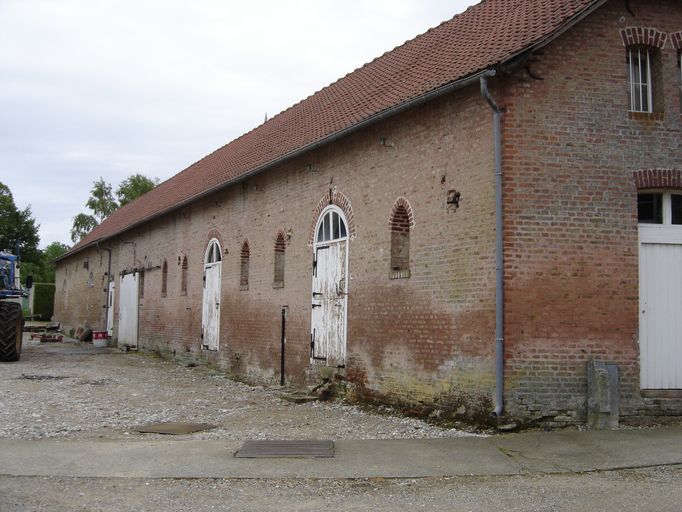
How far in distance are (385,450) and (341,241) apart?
5.33m

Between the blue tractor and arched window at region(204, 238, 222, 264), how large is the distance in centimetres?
511

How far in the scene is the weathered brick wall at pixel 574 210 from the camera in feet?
29.8

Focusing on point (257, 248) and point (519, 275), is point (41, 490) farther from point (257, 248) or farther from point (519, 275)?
point (257, 248)

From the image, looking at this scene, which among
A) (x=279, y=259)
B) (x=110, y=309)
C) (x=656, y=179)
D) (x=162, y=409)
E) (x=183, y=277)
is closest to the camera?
(x=656, y=179)

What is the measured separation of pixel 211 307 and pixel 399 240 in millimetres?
8517

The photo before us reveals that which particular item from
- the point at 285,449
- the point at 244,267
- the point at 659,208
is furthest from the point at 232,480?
the point at 244,267

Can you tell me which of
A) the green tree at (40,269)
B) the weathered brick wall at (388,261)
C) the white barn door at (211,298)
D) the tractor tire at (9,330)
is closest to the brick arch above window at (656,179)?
the weathered brick wall at (388,261)

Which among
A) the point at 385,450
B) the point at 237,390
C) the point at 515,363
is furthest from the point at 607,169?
the point at 237,390

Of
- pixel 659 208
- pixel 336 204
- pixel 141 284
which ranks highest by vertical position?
pixel 336 204

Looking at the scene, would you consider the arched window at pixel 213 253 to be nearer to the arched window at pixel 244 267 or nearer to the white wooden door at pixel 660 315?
the arched window at pixel 244 267

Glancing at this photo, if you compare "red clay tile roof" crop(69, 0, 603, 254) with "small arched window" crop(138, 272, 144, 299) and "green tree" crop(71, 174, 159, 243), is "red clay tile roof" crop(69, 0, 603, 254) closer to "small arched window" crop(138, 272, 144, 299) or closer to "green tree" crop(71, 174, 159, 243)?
"small arched window" crop(138, 272, 144, 299)

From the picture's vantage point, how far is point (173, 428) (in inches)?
387

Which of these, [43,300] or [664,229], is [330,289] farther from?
[43,300]

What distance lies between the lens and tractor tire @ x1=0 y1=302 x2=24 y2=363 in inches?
725
